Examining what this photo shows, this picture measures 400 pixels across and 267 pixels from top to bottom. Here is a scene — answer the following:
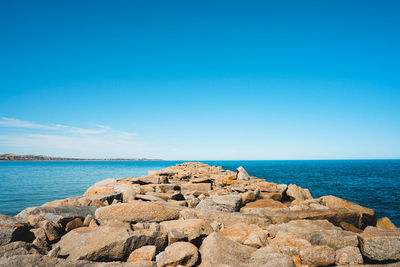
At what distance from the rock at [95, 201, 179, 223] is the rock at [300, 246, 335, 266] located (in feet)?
9.63

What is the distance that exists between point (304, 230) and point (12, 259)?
5.54 metres

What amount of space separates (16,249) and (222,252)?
3.03 meters

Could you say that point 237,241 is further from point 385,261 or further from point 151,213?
point 385,261

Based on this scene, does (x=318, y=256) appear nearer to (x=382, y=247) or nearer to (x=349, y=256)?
(x=349, y=256)

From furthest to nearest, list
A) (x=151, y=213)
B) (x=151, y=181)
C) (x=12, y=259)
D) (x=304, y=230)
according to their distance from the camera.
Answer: (x=151, y=181)
(x=304, y=230)
(x=151, y=213)
(x=12, y=259)

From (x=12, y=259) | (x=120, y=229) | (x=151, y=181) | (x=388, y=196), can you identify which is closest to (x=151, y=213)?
(x=120, y=229)

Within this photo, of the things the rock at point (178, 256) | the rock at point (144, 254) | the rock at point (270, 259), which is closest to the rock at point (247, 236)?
the rock at point (270, 259)

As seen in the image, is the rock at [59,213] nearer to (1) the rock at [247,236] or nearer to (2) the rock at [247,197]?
(1) the rock at [247,236]

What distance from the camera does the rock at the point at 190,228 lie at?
4.23 metres

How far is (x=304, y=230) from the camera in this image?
5441mm

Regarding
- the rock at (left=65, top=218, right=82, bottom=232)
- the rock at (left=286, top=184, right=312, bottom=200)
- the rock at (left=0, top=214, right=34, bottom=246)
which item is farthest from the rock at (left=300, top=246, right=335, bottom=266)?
the rock at (left=286, top=184, right=312, bottom=200)

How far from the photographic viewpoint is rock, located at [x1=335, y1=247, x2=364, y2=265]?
12.7 feet

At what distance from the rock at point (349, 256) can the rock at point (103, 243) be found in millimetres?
3181

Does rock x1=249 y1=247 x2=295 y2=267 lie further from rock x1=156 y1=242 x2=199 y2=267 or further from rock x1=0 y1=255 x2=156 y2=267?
rock x1=0 y1=255 x2=156 y2=267
